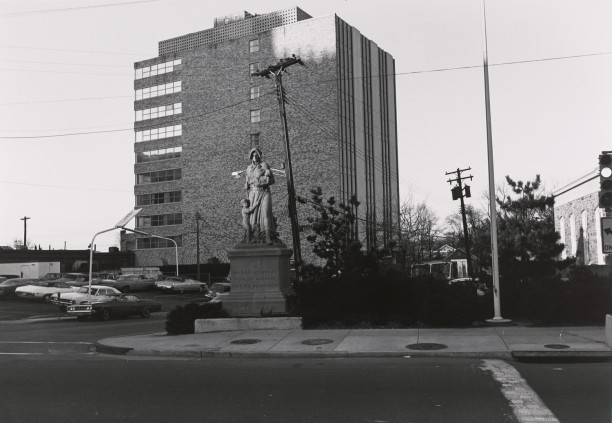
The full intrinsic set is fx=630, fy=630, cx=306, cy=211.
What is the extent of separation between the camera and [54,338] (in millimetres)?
19250

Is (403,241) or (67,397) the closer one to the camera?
(67,397)

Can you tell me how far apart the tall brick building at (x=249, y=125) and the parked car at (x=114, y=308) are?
42202mm

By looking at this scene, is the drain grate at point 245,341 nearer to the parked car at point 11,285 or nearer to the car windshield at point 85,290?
the car windshield at point 85,290

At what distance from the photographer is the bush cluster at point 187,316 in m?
17.3

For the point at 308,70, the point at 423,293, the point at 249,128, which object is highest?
the point at 308,70

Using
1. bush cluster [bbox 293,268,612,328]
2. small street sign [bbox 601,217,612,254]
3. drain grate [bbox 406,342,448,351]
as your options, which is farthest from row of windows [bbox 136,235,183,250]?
small street sign [bbox 601,217,612,254]

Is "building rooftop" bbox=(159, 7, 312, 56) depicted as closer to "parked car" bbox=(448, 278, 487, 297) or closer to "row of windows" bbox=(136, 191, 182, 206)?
"row of windows" bbox=(136, 191, 182, 206)

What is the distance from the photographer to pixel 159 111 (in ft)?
292

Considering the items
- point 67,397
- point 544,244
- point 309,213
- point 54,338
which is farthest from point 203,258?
point 67,397

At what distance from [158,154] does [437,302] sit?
7805 cm

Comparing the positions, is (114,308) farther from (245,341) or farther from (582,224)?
(582,224)

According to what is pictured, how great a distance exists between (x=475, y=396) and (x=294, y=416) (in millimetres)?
2460

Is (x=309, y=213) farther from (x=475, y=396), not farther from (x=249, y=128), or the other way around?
(x=475, y=396)

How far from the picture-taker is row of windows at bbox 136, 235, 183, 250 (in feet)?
283
